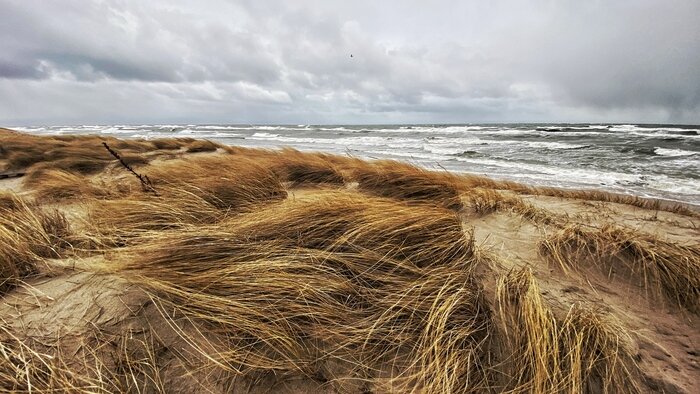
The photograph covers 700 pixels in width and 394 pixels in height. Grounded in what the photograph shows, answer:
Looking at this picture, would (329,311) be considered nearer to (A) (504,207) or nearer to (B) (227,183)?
(B) (227,183)

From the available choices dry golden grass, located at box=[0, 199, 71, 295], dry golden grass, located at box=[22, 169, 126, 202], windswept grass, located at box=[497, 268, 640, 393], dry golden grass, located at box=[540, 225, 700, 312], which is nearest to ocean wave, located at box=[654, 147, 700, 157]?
dry golden grass, located at box=[540, 225, 700, 312]

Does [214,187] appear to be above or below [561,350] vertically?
above

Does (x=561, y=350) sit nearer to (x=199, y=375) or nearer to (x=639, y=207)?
(x=199, y=375)

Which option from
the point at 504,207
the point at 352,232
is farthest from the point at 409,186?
the point at 352,232

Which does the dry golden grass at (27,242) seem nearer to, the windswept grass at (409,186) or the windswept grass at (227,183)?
the windswept grass at (227,183)

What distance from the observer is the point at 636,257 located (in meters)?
2.29

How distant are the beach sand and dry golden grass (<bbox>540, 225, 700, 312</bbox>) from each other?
1 cm

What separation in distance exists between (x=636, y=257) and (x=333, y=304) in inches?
88.6

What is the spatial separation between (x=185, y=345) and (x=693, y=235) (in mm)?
4502

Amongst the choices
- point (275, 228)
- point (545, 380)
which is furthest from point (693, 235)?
point (275, 228)

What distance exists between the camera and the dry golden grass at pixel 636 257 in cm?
202

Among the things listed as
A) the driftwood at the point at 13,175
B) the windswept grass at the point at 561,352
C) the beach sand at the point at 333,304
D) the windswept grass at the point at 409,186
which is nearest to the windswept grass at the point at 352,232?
the beach sand at the point at 333,304

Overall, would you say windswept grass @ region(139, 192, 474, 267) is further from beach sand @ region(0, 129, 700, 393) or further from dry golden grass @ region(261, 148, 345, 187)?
dry golden grass @ region(261, 148, 345, 187)

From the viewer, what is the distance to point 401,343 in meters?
1.50
